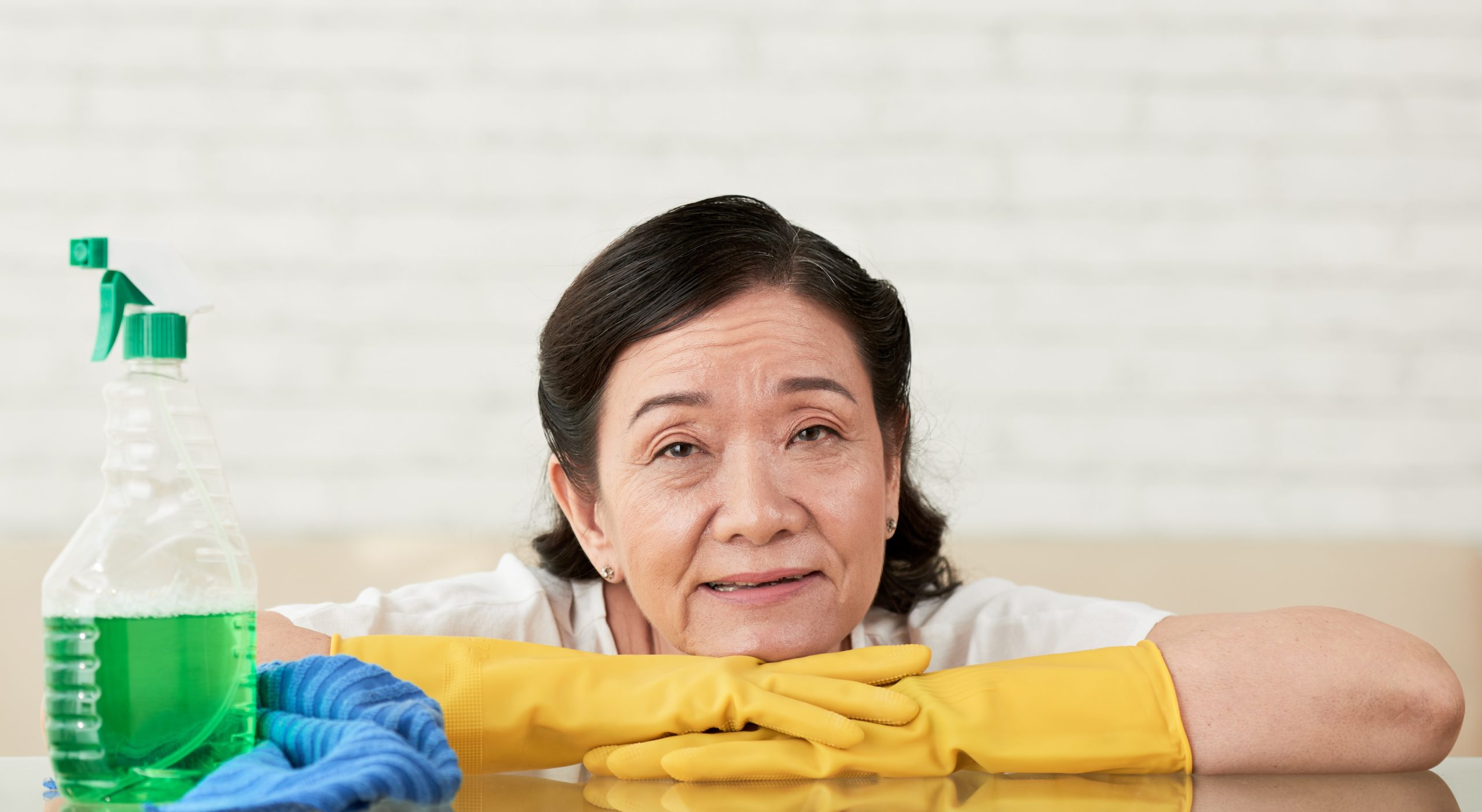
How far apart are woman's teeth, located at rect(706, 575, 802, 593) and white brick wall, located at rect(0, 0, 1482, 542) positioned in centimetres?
91

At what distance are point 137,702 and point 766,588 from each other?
1.88 feet

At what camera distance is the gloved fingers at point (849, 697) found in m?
0.84

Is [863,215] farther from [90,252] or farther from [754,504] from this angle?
[90,252]

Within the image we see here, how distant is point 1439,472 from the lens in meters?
2.02

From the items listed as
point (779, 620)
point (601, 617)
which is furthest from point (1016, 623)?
point (601, 617)

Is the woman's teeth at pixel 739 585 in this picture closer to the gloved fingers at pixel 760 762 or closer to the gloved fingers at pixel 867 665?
the gloved fingers at pixel 867 665

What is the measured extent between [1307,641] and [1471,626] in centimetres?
103

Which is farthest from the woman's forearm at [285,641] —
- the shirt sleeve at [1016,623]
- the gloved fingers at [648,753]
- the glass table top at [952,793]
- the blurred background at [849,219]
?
the blurred background at [849,219]

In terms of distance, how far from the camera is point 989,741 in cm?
83

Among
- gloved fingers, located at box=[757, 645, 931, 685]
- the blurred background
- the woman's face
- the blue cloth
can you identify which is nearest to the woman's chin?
the woman's face

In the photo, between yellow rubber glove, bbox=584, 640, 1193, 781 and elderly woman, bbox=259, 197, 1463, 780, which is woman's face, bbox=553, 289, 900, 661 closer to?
elderly woman, bbox=259, 197, 1463, 780

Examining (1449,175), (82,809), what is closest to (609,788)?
(82,809)

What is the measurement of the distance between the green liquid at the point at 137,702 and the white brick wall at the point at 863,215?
130 centimetres

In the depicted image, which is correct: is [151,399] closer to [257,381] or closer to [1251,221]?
[257,381]
